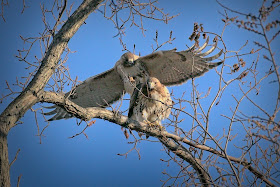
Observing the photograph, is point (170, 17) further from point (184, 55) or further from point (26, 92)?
point (184, 55)

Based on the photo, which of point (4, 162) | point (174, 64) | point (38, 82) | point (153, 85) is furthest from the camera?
point (174, 64)

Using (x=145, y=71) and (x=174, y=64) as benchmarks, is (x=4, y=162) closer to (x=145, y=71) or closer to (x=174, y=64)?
(x=145, y=71)

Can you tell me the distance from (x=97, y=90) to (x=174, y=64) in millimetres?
2262

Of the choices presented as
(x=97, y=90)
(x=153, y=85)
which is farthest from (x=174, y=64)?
(x=97, y=90)

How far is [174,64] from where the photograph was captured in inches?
323

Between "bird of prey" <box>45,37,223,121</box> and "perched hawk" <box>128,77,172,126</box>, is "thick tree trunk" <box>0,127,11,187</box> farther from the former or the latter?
"bird of prey" <box>45,37,223,121</box>

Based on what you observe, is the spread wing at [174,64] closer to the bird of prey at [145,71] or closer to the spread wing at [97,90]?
the bird of prey at [145,71]

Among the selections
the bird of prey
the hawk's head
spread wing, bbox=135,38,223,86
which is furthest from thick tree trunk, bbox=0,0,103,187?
spread wing, bbox=135,38,223,86

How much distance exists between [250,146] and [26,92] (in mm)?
2720

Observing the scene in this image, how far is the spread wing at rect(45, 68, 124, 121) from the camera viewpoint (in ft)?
27.8

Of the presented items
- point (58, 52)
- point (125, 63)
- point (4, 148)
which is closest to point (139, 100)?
point (125, 63)

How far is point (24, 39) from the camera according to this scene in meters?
4.30

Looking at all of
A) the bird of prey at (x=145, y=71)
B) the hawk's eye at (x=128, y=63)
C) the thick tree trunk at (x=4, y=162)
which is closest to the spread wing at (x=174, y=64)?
the bird of prey at (x=145, y=71)

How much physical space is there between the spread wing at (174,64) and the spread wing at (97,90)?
1001mm
